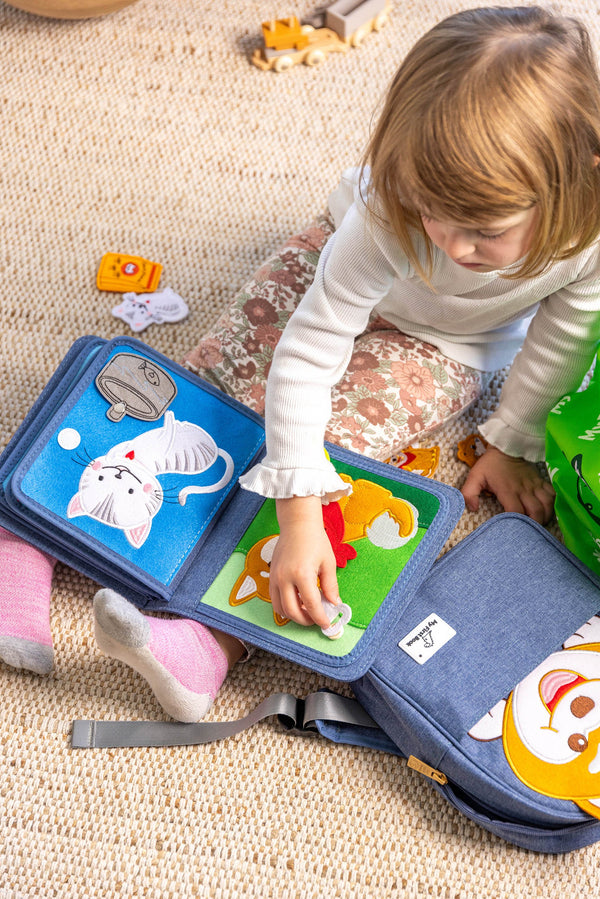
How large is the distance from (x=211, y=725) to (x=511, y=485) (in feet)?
1.28

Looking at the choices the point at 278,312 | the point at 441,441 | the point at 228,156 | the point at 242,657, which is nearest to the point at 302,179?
the point at 228,156

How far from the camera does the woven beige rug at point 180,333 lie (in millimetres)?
702

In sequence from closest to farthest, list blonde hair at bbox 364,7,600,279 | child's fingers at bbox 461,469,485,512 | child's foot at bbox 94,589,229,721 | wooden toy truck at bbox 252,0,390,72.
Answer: blonde hair at bbox 364,7,600,279 → child's foot at bbox 94,589,229,721 → child's fingers at bbox 461,469,485,512 → wooden toy truck at bbox 252,0,390,72

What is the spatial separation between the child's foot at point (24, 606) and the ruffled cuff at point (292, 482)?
0.22 m

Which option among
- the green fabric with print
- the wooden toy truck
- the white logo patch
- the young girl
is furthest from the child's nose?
the wooden toy truck

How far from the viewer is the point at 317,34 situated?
1.13 meters

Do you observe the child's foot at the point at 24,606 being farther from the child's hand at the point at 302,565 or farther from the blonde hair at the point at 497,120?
the blonde hair at the point at 497,120

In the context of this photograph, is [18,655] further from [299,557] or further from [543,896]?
[543,896]

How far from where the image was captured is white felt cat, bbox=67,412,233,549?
0.73 meters

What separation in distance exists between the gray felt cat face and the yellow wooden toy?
0.23 m

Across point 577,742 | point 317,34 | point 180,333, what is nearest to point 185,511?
point 180,333

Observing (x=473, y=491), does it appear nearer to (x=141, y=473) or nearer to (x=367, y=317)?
(x=367, y=317)

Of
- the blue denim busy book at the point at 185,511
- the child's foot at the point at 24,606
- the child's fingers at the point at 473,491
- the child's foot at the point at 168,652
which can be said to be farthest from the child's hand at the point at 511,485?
the child's foot at the point at 24,606

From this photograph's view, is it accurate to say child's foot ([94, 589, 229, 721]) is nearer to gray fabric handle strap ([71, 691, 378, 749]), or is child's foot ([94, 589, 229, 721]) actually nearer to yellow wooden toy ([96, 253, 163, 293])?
gray fabric handle strap ([71, 691, 378, 749])
